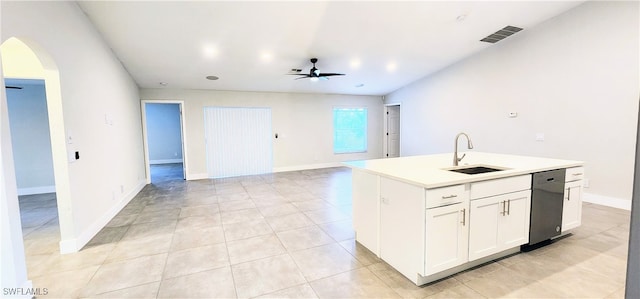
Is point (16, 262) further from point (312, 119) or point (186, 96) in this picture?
point (312, 119)

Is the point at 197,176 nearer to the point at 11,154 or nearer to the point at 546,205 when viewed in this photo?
the point at 11,154

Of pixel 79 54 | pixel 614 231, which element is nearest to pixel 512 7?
pixel 614 231

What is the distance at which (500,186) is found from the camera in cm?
237

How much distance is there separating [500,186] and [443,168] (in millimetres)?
477

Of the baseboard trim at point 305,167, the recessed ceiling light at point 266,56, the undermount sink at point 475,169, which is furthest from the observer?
the baseboard trim at point 305,167

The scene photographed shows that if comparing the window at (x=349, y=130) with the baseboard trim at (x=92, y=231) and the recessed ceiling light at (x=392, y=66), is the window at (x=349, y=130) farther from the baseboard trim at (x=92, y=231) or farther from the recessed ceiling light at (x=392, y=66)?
the baseboard trim at (x=92, y=231)

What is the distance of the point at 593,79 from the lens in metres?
4.08

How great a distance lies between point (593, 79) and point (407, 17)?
2.93 metres

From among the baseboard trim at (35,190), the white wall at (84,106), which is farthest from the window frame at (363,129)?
the baseboard trim at (35,190)

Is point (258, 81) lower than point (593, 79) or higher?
higher

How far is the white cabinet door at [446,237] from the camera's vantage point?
2047mm

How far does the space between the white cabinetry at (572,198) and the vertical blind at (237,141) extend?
599cm

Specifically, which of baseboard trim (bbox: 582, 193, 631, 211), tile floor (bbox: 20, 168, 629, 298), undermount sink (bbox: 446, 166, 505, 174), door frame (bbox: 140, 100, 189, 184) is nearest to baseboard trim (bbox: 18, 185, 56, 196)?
tile floor (bbox: 20, 168, 629, 298)

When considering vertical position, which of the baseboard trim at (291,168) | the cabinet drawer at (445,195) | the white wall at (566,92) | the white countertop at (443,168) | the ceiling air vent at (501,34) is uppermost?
the ceiling air vent at (501,34)
